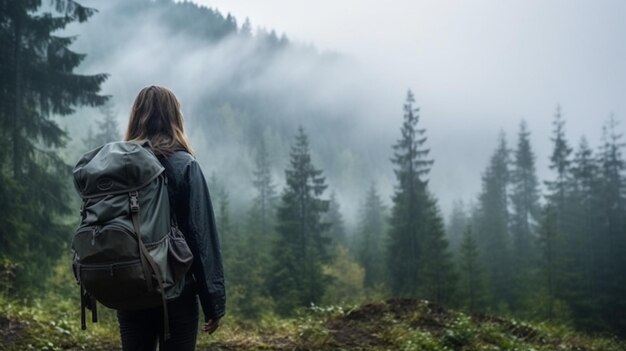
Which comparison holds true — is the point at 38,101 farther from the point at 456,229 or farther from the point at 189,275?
the point at 456,229

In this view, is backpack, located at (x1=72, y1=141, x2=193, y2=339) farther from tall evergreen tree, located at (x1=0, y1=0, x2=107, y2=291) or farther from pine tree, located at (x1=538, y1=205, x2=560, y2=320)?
pine tree, located at (x1=538, y1=205, x2=560, y2=320)

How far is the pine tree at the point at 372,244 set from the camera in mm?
52247

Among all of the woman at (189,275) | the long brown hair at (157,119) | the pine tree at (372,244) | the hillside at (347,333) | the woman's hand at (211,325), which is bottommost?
the pine tree at (372,244)

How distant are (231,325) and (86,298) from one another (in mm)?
5483

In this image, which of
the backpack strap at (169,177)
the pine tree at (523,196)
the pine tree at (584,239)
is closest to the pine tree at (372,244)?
the pine tree at (523,196)

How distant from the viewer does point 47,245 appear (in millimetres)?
13461

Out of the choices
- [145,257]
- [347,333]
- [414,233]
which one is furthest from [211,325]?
[414,233]

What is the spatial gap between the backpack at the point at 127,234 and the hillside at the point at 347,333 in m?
4.04

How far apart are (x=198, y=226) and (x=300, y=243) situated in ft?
99.3

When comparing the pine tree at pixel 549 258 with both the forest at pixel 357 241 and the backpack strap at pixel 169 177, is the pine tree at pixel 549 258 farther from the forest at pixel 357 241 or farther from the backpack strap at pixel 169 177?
the backpack strap at pixel 169 177

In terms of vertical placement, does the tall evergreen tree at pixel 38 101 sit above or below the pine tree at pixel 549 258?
above

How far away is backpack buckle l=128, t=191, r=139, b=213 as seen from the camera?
7.82 ft

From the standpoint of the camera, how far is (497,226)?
44.8m

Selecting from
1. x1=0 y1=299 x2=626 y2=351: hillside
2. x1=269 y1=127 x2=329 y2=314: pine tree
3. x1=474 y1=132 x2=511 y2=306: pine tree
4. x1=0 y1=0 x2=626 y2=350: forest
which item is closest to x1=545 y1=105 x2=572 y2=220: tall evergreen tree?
x1=0 y1=0 x2=626 y2=350: forest
